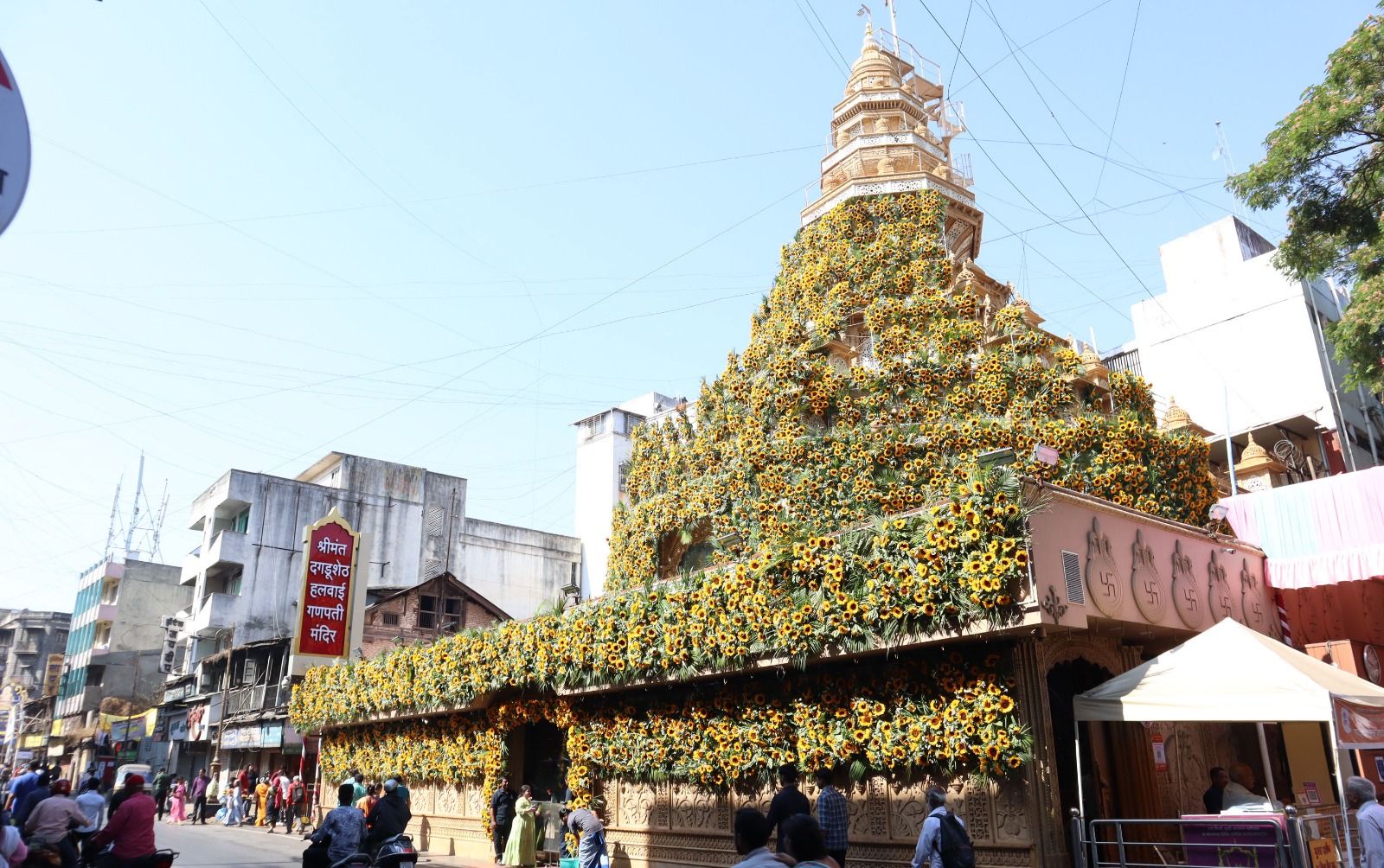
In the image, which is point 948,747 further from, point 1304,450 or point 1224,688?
point 1304,450

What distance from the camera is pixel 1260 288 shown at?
96.0 feet

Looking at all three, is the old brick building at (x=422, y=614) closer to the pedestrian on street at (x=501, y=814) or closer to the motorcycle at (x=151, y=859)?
the pedestrian on street at (x=501, y=814)

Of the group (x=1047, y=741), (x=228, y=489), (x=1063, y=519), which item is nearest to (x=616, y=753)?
(x=1047, y=741)

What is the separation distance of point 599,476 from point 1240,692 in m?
39.3

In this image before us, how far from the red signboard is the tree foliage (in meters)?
22.9

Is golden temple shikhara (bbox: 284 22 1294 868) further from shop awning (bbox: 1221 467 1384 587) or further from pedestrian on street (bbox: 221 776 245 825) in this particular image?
pedestrian on street (bbox: 221 776 245 825)

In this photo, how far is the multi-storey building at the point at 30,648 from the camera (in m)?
70.7

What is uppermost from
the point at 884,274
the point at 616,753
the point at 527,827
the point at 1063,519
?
the point at 884,274

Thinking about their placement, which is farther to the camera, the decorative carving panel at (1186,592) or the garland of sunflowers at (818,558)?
the decorative carving panel at (1186,592)

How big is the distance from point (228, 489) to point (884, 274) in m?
32.3

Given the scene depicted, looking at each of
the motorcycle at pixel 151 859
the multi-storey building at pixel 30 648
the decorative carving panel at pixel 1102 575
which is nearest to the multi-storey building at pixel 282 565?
the motorcycle at pixel 151 859

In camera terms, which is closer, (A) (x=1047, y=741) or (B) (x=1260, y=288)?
(A) (x=1047, y=741)

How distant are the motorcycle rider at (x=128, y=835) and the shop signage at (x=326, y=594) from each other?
15.0 m

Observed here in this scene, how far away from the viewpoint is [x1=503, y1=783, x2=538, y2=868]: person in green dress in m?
16.7
